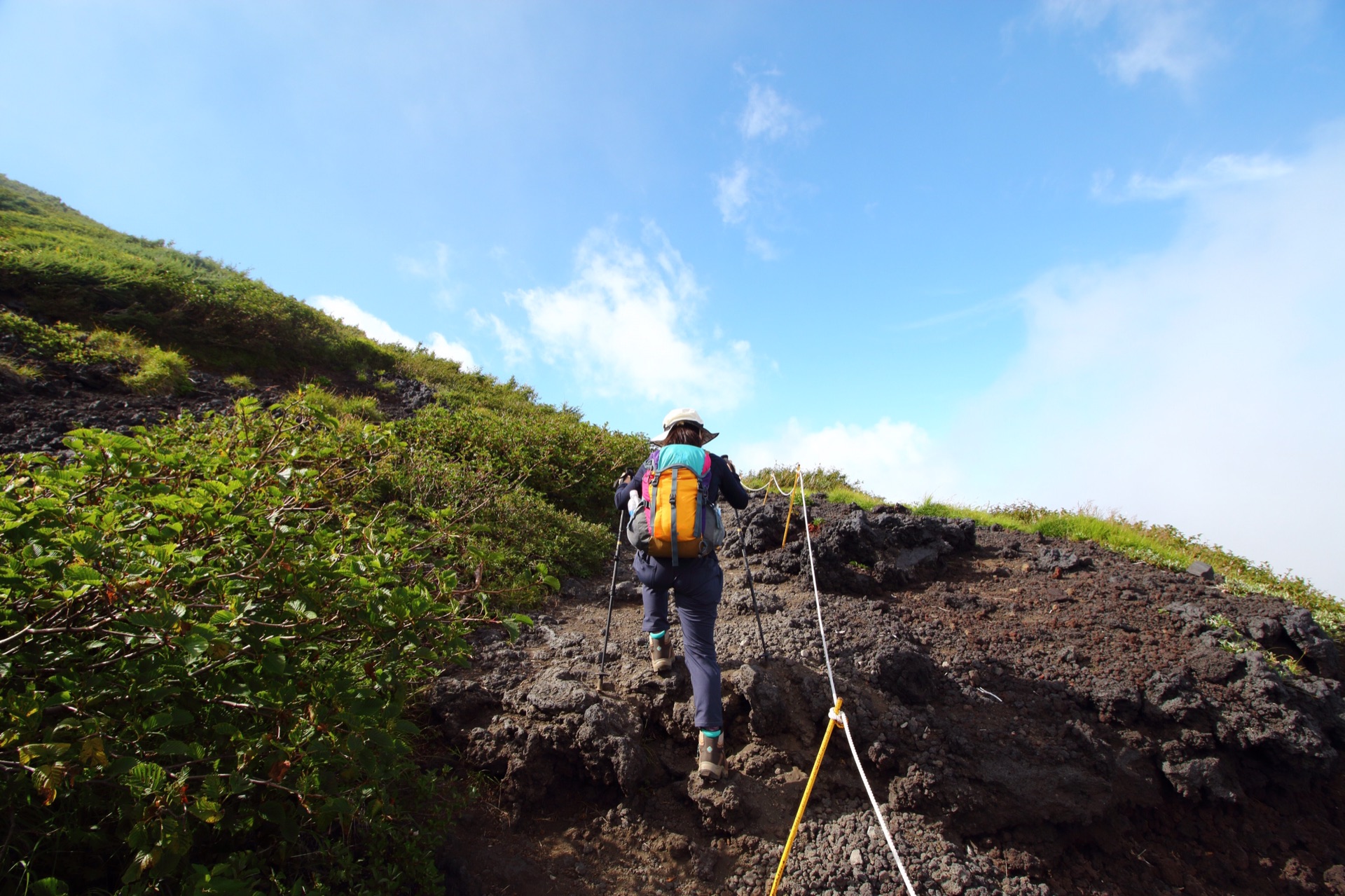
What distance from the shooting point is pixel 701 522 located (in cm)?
413

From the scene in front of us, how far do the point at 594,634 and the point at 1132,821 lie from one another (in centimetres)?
452

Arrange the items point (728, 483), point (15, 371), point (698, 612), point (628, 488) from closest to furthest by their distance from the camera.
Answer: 1. point (698, 612)
2. point (728, 483)
3. point (628, 488)
4. point (15, 371)

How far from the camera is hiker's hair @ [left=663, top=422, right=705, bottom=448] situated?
4.61 metres

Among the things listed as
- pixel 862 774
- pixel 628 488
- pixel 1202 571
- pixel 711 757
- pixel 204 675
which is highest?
pixel 1202 571

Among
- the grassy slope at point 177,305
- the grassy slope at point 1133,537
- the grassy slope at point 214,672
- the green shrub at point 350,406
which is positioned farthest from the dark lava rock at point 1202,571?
the grassy slope at point 177,305

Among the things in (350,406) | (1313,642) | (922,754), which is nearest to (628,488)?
(922,754)

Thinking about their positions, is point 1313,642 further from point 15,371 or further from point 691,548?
point 15,371

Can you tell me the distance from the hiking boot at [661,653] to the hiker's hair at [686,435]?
1.52 m

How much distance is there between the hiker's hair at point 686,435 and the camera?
461cm

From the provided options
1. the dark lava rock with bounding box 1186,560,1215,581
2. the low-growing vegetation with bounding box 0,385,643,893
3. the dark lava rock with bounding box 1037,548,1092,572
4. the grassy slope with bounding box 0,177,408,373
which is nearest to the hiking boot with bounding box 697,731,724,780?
the low-growing vegetation with bounding box 0,385,643,893

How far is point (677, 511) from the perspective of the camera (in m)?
4.09

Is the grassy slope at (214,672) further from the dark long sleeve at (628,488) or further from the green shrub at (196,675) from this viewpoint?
the dark long sleeve at (628,488)

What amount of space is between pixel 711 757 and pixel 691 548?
4.59 feet

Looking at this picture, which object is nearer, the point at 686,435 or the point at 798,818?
the point at 798,818
